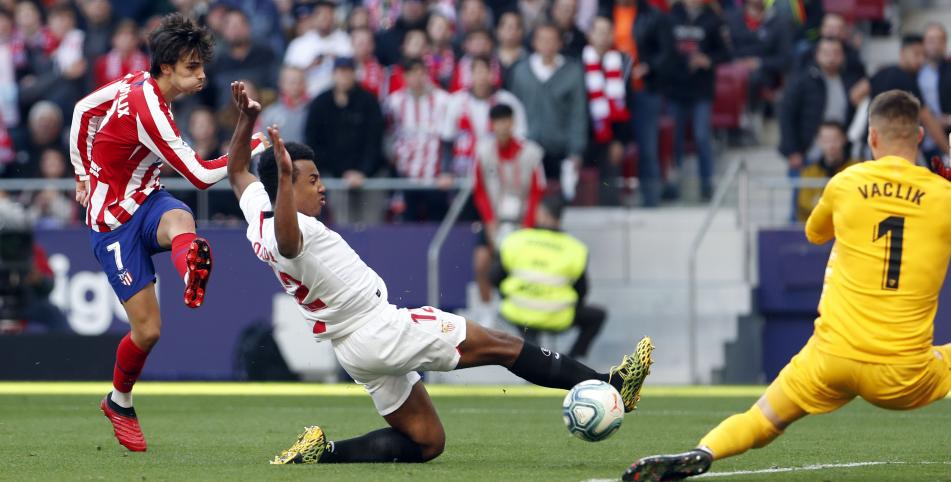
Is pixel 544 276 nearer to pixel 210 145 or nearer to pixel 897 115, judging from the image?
pixel 210 145

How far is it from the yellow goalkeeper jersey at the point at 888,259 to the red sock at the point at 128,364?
13.2 feet

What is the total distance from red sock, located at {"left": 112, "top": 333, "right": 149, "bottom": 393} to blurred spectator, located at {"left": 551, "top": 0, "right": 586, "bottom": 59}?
8877mm

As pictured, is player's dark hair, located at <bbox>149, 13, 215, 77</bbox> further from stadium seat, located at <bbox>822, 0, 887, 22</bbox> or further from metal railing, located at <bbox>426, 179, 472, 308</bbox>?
stadium seat, located at <bbox>822, 0, 887, 22</bbox>

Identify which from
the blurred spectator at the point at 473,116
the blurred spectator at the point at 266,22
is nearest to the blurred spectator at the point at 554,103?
the blurred spectator at the point at 473,116

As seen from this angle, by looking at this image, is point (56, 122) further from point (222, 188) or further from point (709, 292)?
point (709, 292)

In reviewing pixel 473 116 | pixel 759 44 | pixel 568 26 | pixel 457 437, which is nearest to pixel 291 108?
pixel 473 116

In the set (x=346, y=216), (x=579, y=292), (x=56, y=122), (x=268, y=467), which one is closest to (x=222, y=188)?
(x=346, y=216)

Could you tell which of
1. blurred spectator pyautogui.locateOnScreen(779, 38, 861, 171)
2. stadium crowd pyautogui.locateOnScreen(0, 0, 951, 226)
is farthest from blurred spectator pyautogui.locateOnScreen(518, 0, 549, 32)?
blurred spectator pyautogui.locateOnScreen(779, 38, 861, 171)

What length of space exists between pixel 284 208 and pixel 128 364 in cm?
221

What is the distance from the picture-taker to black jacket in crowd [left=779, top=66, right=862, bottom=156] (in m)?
16.2

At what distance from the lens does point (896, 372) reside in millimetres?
6668

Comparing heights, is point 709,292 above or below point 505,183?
below

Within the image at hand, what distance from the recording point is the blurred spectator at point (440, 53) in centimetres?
1714

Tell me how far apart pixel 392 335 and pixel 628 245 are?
8542 mm
